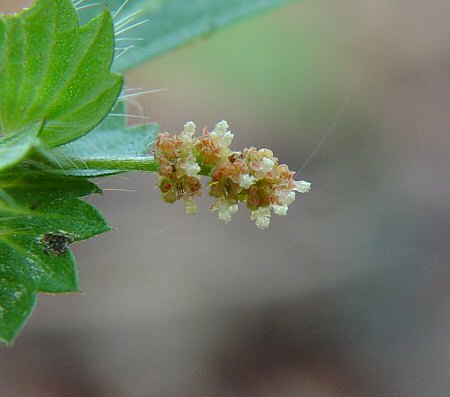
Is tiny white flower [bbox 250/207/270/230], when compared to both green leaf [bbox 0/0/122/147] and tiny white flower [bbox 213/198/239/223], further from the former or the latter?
green leaf [bbox 0/0/122/147]


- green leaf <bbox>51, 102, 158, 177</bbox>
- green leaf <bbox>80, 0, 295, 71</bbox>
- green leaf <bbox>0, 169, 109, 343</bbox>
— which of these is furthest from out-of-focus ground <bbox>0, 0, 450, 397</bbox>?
green leaf <bbox>0, 169, 109, 343</bbox>

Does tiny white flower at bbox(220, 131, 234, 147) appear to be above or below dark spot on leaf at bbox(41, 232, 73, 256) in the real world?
above

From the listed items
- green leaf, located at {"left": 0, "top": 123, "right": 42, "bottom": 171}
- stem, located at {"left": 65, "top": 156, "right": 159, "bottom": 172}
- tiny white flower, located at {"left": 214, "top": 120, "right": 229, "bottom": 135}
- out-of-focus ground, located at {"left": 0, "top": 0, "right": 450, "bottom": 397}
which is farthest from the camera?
out-of-focus ground, located at {"left": 0, "top": 0, "right": 450, "bottom": 397}

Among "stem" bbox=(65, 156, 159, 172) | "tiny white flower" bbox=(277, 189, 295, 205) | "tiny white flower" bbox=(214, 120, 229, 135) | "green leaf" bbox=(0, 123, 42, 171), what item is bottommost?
"tiny white flower" bbox=(277, 189, 295, 205)

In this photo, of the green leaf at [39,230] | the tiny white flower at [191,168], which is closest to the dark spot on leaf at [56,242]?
the green leaf at [39,230]

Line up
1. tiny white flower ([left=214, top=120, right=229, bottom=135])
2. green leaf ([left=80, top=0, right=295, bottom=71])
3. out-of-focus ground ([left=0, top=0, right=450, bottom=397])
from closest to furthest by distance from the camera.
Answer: tiny white flower ([left=214, top=120, right=229, bottom=135])
green leaf ([left=80, top=0, right=295, bottom=71])
out-of-focus ground ([left=0, top=0, right=450, bottom=397])

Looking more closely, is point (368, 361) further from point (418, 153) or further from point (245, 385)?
point (418, 153)

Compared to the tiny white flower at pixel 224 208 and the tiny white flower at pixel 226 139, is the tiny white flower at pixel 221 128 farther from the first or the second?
the tiny white flower at pixel 224 208
